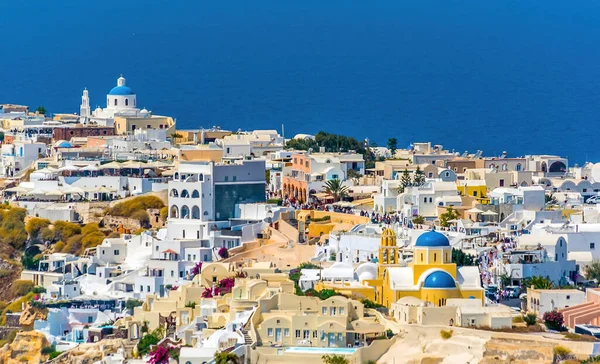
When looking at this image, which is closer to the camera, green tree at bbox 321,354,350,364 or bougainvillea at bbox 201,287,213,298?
green tree at bbox 321,354,350,364

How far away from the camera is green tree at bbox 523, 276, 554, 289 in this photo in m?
51.1

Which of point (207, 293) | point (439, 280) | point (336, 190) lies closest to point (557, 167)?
point (336, 190)

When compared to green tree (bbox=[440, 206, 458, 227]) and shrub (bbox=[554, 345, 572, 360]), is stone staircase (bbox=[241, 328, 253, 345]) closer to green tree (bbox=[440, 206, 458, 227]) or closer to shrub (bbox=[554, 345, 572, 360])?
shrub (bbox=[554, 345, 572, 360])

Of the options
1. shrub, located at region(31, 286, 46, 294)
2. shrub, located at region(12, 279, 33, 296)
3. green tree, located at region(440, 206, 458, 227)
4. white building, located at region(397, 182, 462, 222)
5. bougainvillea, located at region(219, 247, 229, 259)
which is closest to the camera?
green tree, located at region(440, 206, 458, 227)

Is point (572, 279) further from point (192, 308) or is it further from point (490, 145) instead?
point (490, 145)

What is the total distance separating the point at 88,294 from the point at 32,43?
133 meters

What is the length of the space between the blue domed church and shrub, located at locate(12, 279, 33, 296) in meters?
15.7

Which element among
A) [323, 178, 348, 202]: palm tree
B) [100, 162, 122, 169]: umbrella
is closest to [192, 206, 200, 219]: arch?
[323, 178, 348, 202]: palm tree

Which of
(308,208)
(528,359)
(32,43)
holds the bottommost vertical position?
(528,359)

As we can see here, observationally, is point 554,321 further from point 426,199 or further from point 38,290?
point 38,290

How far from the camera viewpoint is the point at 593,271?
5384cm

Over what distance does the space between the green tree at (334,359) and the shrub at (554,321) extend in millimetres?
5307

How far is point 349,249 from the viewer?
56.3 metres

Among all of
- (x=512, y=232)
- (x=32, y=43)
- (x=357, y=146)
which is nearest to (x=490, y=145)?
(x=357, y=146)
